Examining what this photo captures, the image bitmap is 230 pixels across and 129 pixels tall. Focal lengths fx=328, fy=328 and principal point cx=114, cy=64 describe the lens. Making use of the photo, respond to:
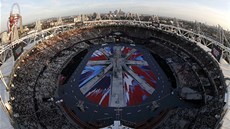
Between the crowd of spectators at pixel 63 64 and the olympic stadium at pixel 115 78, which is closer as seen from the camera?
the crowd of spectators at pixel 63 64

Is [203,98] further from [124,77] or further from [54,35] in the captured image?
[54,35]

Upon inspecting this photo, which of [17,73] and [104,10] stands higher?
[104,10]

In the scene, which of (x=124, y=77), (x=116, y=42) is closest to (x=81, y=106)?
(x=124, y=77)

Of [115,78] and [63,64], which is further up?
[63,64]

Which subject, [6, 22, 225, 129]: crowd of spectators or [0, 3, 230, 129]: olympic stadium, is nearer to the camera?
[6, 22, 225, 129]: crowd of spectators

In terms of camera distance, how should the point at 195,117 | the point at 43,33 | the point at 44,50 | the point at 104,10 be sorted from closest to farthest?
the point at 195,117, the point at 44,50, the point at 43,33, the point at 104,10

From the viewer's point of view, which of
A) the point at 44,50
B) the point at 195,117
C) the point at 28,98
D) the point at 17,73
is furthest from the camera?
the point at 44,50

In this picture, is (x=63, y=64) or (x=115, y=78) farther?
(x=63, y=64)

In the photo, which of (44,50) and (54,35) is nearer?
(44,50)
